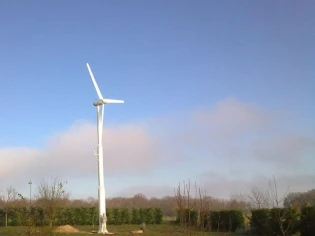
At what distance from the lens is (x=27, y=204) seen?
61.5ft

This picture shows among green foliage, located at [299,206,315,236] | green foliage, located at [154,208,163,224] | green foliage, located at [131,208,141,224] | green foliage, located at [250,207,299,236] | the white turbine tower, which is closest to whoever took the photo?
green foliage, located at [250,207,299,236]

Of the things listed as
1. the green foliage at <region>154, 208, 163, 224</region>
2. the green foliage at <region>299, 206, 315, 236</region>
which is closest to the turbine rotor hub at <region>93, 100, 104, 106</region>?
the green foliage at <region>154, 208, 163, 224</region>

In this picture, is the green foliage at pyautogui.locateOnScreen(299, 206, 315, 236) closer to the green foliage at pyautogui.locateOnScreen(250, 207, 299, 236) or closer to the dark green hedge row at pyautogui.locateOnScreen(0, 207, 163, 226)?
the green foliage at pyautogui.locateOnScreen(250, 207, 299, 236)

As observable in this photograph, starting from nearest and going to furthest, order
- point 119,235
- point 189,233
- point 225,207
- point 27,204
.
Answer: point 189,233
point 27,204
point 119,235
point 225,207

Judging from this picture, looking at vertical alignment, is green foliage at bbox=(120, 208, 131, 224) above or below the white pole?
below

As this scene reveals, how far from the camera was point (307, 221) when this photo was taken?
21.3 meters

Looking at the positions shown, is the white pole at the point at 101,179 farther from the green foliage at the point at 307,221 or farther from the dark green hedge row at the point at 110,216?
the green foliage at the point at 307,221

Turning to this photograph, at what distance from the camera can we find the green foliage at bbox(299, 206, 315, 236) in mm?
21062

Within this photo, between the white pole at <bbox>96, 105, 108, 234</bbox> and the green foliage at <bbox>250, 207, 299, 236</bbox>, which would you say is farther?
the white pole at <bbox>96, 105, 108, 234</bbox>

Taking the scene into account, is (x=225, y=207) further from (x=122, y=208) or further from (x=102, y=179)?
Answer: (x=122, y=208)

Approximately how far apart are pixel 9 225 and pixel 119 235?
18.4m

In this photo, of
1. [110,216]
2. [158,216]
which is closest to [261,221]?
[158,216]

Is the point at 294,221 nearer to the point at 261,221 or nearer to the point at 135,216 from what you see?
the point at 261,221

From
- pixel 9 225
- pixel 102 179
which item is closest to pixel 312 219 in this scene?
pixel 102 179
